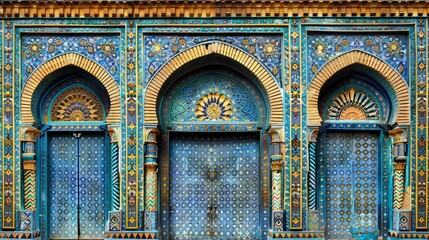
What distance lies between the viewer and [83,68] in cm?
889

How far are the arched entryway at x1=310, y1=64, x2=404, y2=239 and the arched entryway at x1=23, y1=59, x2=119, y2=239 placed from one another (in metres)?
3.89

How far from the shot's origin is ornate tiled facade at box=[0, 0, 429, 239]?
8.84 metres

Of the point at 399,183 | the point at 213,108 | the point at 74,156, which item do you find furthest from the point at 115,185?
the point at 399,183

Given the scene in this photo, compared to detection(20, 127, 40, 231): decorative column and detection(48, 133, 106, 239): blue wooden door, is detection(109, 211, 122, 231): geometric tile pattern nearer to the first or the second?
detection(48, 133, 106, 239): blue wooden door

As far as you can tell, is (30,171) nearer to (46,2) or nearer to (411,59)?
(46,2)

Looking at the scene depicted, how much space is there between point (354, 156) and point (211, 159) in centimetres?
258

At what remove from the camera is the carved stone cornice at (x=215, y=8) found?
8.88 m

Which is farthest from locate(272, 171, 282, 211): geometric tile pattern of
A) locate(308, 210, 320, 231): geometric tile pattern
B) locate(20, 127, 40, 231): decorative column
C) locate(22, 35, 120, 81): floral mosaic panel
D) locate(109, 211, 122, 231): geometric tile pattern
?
locate(20, 127, 40, 231): decorative column

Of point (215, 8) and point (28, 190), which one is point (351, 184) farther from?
point (28, 190)

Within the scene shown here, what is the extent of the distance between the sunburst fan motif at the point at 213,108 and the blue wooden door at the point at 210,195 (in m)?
0.38

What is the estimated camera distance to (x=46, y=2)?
884 centimetres

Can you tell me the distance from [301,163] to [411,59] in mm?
2607

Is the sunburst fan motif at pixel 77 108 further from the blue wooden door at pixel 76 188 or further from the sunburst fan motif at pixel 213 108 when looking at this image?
the sunburst fan motif at pixel 213 108

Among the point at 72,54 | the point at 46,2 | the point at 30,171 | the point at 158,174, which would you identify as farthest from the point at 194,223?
the point at 46,2
